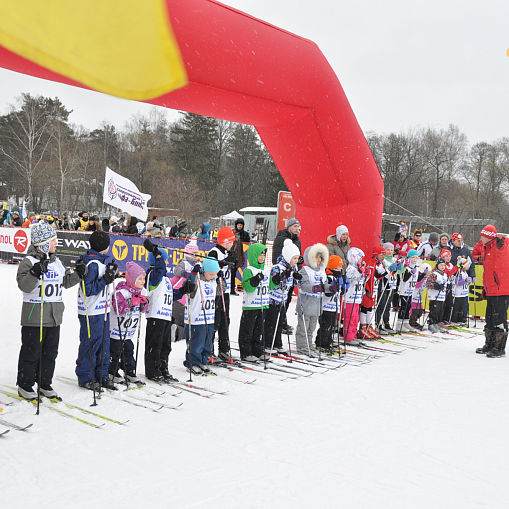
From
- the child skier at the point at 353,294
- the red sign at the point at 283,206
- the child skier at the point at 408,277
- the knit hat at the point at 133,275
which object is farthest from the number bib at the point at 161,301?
the red sign at the point at 283,206

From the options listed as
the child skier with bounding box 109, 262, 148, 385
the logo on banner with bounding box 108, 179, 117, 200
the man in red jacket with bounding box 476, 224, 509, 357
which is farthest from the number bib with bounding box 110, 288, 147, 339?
the logo on banner with bounding box 108, 179, 117, 200

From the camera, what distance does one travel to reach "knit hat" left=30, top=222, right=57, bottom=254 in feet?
13.2

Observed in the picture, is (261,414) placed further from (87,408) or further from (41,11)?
(41,11)

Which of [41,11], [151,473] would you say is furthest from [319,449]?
[41,11]

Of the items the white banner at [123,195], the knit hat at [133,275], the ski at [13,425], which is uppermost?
the white banner at [123,195]

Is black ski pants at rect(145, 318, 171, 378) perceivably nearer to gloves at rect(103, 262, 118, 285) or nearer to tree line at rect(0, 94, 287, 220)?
gloves at rect(103, 262, 118, 285)

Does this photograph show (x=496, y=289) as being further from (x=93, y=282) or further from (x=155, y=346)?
(x=93, y=282)

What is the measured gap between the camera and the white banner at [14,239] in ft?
45.3

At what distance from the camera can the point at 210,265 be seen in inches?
210

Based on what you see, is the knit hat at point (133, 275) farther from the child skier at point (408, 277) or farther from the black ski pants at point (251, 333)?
the child skier at point (408, 277)

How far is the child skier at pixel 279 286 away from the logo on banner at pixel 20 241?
10.0m

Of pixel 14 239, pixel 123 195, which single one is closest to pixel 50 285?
pixel 123 195

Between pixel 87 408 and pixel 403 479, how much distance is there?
8.05 feet

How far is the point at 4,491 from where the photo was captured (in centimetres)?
260
